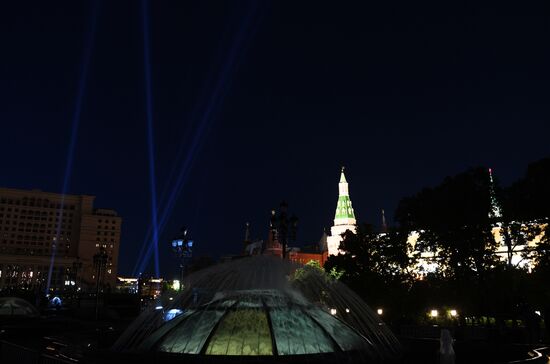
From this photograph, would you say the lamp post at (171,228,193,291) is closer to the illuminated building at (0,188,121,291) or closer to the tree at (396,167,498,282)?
→ the tree at (396,167,498,282)

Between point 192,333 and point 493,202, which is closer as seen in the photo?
point 192,333

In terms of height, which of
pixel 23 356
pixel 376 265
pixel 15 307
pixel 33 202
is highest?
pixel 33 202

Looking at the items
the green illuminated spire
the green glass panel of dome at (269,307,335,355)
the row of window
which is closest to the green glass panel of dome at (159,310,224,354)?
the green glass panel of dome at (269,307,335,355)

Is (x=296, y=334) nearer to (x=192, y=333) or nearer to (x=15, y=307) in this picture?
(x=192, y=333)

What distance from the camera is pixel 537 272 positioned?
1061 inches

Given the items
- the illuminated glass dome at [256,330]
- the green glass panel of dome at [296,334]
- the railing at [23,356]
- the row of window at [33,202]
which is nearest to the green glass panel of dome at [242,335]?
the illuminated glass dome at [256,330]

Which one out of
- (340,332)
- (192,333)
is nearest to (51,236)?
(192,333)

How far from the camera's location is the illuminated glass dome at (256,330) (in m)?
10.2

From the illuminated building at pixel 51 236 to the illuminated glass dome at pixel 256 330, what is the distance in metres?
136

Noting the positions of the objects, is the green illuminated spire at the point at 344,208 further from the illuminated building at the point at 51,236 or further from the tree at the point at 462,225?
the tree at the point at 462,225

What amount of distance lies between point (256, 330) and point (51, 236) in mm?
Result: 163306

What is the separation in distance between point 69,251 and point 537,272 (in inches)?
6203

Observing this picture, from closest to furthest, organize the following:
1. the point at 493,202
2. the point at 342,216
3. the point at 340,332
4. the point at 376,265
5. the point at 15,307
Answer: the point at 340,332 < the point at 15,307 < the point at 493,202 < the point at 376,265 < the point at 342,216

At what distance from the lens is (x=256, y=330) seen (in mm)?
10633
